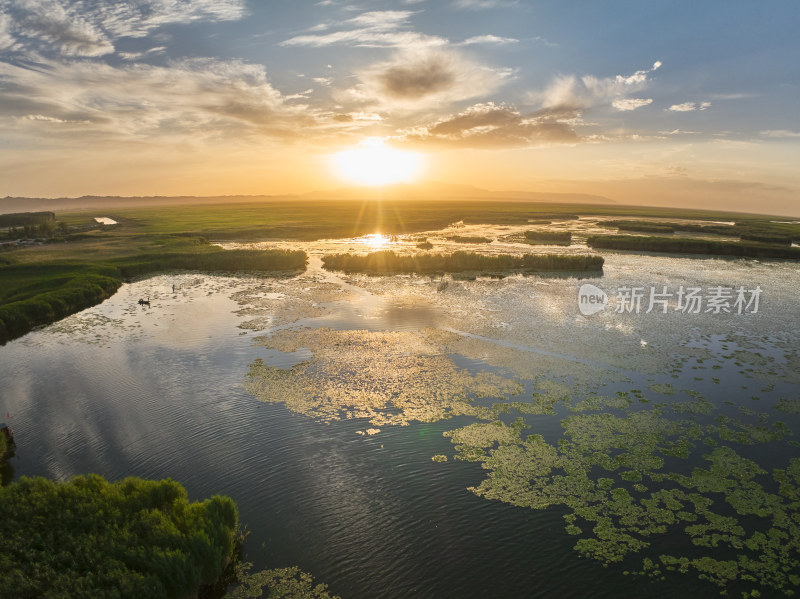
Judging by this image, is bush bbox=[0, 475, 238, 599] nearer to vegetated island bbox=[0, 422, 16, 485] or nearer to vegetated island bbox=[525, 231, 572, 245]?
vegetated island bbox=[0, 422, 16, 485]

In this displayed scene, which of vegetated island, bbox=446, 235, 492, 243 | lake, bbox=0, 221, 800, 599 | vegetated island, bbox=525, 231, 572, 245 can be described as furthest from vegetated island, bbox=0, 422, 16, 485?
vegetated island, bbox=525, 231, 572, 245

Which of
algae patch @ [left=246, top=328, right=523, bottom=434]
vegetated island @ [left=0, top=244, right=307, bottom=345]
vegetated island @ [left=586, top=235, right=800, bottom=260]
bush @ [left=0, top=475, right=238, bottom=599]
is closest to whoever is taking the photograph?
bush @ [left=0, top=475, right=238, bottom=599]

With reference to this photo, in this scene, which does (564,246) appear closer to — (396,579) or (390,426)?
(390,426)

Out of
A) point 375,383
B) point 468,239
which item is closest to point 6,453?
point 375,383

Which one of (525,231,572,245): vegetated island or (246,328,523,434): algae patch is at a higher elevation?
(525,231,572,245): vegetated island

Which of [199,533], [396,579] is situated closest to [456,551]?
[396,579]

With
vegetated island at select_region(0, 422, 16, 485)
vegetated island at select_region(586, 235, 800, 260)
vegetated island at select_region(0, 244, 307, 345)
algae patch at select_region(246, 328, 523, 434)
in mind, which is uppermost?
vegetated island at select_region(586, 235, 800, 260)

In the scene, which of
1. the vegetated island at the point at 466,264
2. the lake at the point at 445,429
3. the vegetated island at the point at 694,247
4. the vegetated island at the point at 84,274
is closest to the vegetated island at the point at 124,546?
the lake at the point at 445,429
